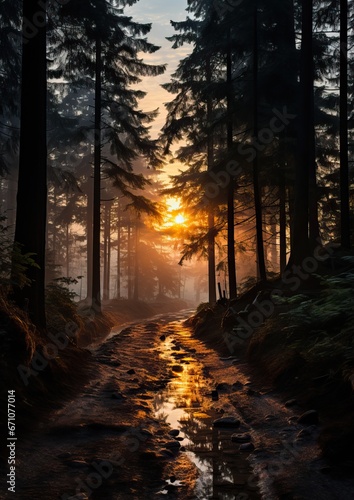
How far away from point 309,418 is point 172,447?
1.77 meters

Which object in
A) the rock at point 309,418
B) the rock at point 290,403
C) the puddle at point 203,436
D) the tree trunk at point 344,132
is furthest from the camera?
the tree trunk at point 344,132

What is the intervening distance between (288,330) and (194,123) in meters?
14.2

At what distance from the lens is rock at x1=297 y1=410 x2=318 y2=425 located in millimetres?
5236

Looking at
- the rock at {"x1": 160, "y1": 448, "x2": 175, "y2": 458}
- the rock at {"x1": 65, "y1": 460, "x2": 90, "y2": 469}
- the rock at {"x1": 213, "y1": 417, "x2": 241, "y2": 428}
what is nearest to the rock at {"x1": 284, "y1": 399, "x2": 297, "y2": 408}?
the rock at {"x1": 213, "y1": 417, "x2": 241, "y2": 428}

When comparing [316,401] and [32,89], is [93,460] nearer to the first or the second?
[316,401]

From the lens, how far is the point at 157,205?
71.1 ft

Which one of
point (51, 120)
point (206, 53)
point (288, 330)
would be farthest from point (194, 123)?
point (288, 330)

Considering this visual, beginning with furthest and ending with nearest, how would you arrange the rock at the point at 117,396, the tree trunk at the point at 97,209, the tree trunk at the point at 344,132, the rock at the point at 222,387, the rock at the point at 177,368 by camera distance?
the tree trunk at the point at 97,209 < the tree trunk at the point at 344,132 < the rock at the point at 177,368 < the rock at the point at 222,387 < the rock at the point at 117,396

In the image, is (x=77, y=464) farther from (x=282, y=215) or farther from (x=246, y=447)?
(x=282, y=215)

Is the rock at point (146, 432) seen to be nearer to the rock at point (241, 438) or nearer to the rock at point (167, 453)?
the rock at point (167, 453)

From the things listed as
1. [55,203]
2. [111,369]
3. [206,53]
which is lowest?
[111,369]

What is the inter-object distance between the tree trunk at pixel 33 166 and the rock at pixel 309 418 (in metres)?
5.57

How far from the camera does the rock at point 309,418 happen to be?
5236 millimetres

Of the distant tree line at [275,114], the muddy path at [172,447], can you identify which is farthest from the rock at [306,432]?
the distant tree line at [275,114]
